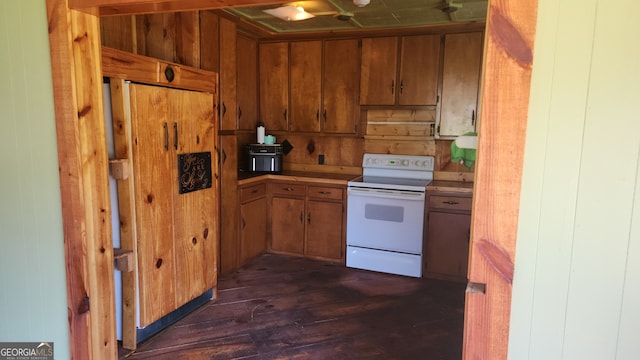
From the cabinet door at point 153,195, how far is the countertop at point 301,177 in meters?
1.27

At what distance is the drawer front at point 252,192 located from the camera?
3.90 metres

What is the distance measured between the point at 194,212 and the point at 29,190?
128cm

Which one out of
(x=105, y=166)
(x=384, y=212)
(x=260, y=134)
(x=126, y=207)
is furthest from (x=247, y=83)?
(x=105, y=166)

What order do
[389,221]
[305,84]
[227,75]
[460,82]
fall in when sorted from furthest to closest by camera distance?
[305,84]
[389,221]
[460,82]
[227,75]

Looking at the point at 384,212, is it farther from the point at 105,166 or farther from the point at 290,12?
the point at 105,166

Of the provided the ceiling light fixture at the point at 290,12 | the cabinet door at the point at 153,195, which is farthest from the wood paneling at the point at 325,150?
the cabinet door at the point at 153,195

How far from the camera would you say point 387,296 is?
3436 mm

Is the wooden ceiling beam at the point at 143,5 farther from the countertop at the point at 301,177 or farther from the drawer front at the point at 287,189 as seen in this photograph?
the drawer front at the point at 287,189

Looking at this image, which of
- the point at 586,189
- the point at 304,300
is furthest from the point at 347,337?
the point at 586,189

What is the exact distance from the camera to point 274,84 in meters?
4.48

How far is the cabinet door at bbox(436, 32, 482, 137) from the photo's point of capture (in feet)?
12.2

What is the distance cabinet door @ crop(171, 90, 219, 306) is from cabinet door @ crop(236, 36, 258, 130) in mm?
1251

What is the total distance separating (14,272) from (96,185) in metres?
0.57

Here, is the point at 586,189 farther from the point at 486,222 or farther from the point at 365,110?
the point at 365,110
